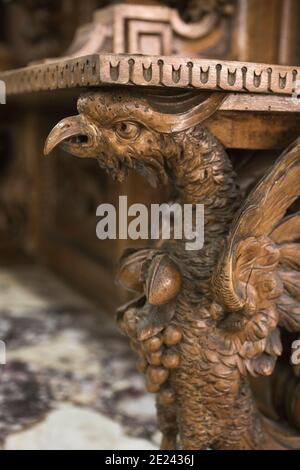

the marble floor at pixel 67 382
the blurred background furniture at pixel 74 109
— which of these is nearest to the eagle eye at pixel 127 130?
the blurred background furniture at pixel 74 109

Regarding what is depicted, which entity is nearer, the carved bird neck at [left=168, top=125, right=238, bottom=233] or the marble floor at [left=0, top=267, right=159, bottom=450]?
the carved bird neck at [left=168, top=125, right=238, bottom=233]

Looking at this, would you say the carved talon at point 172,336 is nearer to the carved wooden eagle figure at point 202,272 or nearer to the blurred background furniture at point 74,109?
the carved wooden eagle figure at point 202,272

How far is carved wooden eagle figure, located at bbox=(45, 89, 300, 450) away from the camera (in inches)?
33.2

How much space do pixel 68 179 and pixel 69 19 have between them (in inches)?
24.1

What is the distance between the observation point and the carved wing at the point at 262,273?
868mm

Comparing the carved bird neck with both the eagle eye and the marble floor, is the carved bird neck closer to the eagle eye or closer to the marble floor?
the eagle eye

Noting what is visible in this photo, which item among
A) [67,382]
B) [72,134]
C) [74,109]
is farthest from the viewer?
[74,109]

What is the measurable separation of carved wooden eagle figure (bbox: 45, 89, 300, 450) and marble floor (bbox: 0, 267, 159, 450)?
308mm

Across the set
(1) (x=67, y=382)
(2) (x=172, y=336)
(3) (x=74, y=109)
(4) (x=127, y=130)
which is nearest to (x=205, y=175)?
(4) (x=127, y=130)

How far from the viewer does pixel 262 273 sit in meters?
0.91

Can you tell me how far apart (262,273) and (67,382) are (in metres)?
0.82

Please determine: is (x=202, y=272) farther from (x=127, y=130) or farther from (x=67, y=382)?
(x=67, y=382)

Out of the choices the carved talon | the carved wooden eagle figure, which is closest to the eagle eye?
the carved wooden eagle figure
